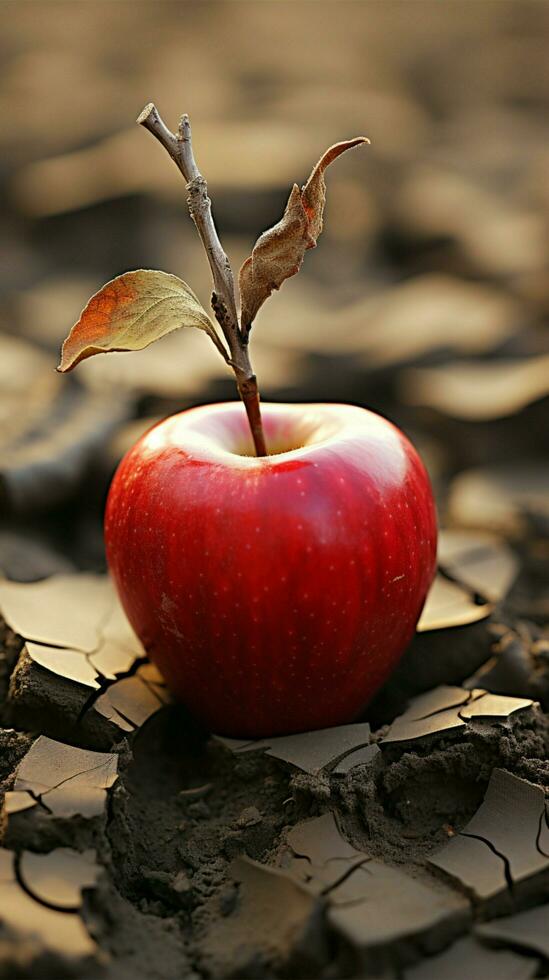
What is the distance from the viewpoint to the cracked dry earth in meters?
0.87

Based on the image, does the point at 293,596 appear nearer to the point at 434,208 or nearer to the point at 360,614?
the point at 360,614

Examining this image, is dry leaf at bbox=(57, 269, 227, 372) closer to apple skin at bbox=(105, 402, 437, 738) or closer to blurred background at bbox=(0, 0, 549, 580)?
apple skin at bbox=(105, 402, 437, 738)

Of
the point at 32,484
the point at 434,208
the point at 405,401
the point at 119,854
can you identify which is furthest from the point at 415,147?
the point at 119,854

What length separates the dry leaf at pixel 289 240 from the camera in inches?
39.7

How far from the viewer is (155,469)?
1.07m

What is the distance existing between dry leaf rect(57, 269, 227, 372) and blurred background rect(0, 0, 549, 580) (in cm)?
54

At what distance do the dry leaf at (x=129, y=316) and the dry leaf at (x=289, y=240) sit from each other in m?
0.07

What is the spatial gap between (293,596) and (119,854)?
0.99ft

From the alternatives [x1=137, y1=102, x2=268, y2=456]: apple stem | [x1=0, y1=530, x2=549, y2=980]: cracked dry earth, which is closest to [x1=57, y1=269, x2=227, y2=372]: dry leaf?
[x1=137, y1=102, x2=268, y2=456]: apple stem

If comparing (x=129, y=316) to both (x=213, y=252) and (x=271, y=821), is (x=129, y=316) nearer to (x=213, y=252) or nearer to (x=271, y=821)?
(x=213, y=252)

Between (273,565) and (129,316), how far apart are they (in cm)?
29

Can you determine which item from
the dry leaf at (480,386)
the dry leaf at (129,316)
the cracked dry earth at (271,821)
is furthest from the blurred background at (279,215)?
the dry leaf at (129,316)

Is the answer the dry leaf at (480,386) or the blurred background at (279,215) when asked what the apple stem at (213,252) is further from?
the dry leaf at (480,386)

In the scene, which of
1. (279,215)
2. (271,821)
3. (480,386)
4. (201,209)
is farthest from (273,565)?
(279,215)
